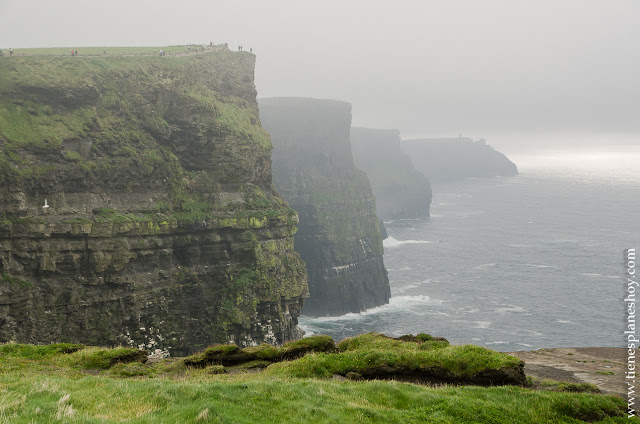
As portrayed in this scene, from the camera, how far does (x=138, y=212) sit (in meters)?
62.4

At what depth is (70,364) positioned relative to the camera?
29.6 metres

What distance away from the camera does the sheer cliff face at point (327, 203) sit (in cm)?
12750

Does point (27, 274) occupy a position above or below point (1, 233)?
below

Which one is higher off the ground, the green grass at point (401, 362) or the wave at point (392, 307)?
the green grass at point (401, 362)

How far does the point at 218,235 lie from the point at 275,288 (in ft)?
34.8

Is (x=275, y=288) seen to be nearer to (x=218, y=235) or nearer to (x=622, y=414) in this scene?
(x=218, y=235)

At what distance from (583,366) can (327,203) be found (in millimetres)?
113480

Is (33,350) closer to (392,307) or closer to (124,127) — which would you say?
(124,127)

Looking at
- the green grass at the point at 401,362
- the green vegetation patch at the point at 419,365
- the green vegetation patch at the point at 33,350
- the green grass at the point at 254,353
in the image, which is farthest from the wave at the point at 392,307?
the green vegetation patch at the point at 419,365

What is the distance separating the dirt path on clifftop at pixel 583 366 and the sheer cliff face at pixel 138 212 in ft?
134

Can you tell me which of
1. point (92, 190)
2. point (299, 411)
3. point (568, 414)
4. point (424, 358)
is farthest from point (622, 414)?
point (92, 190)

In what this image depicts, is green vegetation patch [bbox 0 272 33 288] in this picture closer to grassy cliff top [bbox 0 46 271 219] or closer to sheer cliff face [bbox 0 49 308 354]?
sheer cliff face [bbox 0 49 308 354]

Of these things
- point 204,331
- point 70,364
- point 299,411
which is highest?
point 299,411

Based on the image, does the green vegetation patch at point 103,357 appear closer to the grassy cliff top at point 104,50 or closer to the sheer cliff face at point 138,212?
the sheer cliff face at point 138,212
